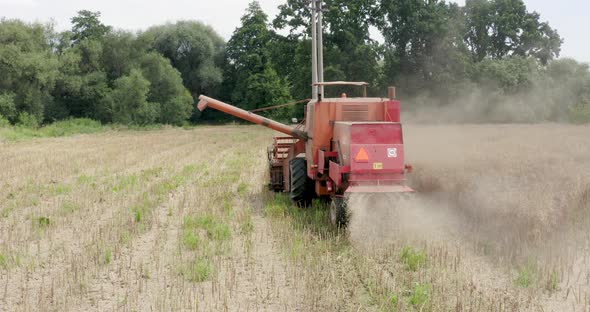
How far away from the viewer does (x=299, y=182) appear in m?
10.5

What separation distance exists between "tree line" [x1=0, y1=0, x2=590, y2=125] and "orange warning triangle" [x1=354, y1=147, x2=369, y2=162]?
63.7 feet

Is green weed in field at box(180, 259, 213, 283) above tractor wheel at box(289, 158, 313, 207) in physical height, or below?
below

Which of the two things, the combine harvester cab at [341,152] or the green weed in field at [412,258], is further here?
the combine harvester cab at [341,152]

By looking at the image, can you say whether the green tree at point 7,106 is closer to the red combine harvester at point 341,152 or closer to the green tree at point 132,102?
the green tree at point 132,102

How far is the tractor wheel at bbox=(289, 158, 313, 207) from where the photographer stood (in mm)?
10453

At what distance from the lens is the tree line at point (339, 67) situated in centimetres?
3862

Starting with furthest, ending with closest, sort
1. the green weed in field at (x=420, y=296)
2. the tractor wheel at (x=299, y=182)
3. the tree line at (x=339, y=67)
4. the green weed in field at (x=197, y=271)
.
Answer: the tree line at (x=339, y=67) → the tractor wheel at (x=299, y=182) → the green weed in field at (x=197, y=271) → the green weed in field at (x=420, y=296)

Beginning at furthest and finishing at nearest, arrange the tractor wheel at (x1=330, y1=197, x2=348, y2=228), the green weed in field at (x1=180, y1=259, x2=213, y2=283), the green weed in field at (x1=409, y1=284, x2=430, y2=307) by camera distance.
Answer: the tractor wheel at (x1=330, y1=197, x2=348, y2=228)
the green weed in field at (x1=180, y1=259, x2=213, y2=283)
the green weed in field at (x1=409, y1=284, x2=430, y2=307)

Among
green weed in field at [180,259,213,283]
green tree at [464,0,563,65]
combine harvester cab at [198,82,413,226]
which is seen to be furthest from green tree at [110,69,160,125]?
green weed in field at [180,259,213,283]

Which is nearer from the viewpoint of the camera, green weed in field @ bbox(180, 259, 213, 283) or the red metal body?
green weed in field @ bbox(180, 259, 213, 283)

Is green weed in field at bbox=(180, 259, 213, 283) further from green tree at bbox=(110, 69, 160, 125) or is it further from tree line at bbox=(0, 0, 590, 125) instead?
green tree at bbox=(110, 69, 160, 125)

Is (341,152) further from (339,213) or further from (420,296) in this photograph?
(420,296)

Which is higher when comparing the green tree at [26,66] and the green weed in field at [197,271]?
the green tree at [26,66]

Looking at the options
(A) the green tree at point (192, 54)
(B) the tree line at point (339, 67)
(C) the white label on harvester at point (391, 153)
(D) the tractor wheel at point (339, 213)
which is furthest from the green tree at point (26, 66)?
(C) the white label on harvester at point (391, 153)
